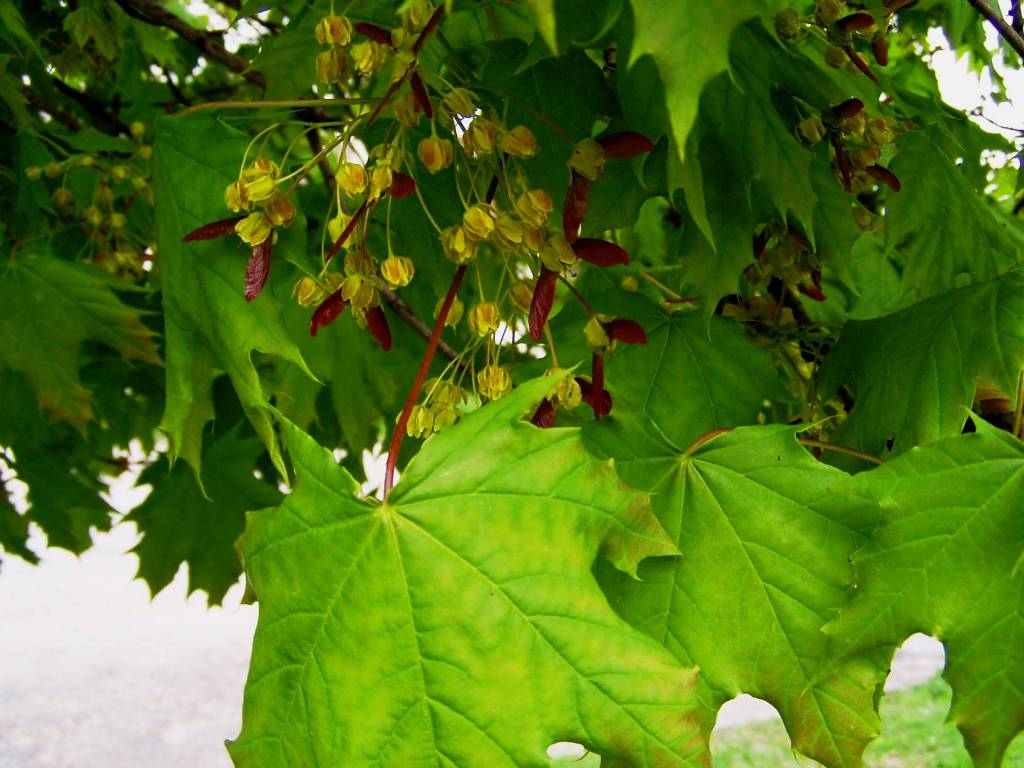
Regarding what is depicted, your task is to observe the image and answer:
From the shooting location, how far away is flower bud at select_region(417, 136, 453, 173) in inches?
31.7

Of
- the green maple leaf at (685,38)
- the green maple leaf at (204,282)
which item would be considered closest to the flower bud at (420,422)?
the green maple leaf at (204,282)

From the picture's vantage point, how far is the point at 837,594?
0.77 meters

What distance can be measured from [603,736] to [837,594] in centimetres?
22

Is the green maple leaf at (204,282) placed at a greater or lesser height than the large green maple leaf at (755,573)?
greater

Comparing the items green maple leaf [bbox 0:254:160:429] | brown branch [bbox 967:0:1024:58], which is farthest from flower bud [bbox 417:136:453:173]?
green maple leaf [bbox 0:254:160:429]

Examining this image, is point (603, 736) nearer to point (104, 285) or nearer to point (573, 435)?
point (573, 435)

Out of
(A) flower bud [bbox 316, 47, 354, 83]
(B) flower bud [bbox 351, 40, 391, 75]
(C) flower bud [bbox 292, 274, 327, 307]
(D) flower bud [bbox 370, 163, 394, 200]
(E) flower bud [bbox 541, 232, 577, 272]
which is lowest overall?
(E) flower bud [bbox 541, 232, 577, 272]

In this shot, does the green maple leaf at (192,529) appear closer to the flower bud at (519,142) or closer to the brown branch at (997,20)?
the flower bud at (519,142)

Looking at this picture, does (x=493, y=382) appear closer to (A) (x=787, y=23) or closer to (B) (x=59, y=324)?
(A) (x=787, y=23)

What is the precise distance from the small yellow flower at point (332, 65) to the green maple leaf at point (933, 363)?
0.57 m

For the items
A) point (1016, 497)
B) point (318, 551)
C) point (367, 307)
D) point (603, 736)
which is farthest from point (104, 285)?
point (1016, 497)

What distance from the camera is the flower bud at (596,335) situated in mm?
888

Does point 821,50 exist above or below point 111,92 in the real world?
below

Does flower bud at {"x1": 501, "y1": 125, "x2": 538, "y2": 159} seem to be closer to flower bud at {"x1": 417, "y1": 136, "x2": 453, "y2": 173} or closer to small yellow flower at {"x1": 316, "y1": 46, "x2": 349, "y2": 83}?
flower bud at {"x1": 417, "y1": 136, "x2": 453, "y2": 173}
